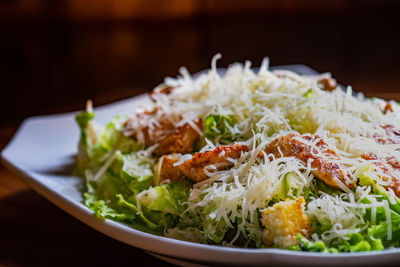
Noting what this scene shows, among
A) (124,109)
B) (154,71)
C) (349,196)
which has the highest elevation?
(349,196)

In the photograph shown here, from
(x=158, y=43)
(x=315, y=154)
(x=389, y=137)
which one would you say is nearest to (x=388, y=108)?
(x=389, y=137)

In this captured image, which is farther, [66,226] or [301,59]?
[301,59]

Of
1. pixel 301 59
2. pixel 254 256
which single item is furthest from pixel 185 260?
pixel 301 59

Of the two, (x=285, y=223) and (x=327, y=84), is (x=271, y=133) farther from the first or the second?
(x=327, y=84)

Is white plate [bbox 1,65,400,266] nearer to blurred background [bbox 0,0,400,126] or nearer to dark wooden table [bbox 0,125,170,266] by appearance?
dark wooden table [bbox 0,125,170,266]

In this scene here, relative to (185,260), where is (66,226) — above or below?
Answer: below

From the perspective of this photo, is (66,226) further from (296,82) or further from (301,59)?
(301,59)

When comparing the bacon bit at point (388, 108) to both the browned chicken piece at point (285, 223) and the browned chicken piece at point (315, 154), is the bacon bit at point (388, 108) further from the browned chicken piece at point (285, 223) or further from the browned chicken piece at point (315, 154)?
the browned chicken piece at point (285, 223)
